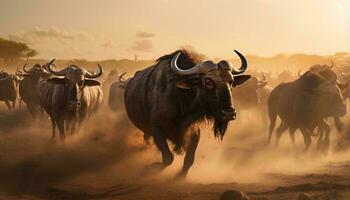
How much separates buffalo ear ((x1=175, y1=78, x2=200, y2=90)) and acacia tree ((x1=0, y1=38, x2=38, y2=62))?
2365 inches

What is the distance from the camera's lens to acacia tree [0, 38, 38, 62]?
64.1m

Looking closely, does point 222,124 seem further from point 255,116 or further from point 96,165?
point 255,116

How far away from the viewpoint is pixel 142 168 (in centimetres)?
979

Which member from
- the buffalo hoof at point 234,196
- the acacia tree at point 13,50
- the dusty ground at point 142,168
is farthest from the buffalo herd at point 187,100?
the acacia tree at point 13,50

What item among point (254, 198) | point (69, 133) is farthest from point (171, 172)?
point (69, 133)

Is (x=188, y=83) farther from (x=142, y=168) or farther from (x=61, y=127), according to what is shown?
(x=61, y=127)

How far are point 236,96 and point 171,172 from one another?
1076 centimetres

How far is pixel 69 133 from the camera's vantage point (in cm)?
1341

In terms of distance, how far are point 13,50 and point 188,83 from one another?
61189mm

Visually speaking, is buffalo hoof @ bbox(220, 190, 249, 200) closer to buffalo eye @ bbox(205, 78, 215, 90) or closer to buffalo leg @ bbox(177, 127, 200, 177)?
buffalo eye @ bbox(205, 78, 215, 90)

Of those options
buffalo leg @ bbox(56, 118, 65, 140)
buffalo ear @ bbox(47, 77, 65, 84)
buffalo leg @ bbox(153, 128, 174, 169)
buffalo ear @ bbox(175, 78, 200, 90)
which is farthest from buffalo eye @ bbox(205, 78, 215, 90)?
buffalo leg @ bbox(56, 118, 65, 140)

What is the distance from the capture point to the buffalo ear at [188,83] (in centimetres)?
795

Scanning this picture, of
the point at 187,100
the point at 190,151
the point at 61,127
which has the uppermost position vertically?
the point at 187,100

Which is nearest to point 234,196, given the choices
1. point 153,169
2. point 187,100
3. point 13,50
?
point 187,100
